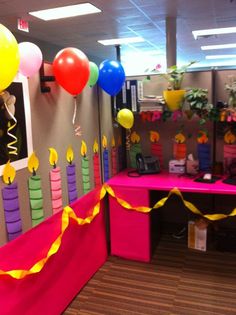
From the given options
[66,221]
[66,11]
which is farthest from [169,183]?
[66,11]

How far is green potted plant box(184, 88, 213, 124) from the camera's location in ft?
8.93

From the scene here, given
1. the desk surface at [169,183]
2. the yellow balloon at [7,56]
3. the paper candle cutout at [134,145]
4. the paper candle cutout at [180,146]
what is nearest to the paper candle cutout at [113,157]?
the desk surface at [169,183]

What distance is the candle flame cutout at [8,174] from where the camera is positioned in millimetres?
1763

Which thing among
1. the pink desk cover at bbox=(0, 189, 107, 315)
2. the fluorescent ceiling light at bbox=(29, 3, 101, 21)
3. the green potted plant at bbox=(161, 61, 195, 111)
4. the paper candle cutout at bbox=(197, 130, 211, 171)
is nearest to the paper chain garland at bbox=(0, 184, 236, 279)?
the pink desk cover at bbox=(0, 189, 107, 315)

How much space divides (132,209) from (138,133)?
2.89 feet

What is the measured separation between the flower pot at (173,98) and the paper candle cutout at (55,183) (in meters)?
1.18

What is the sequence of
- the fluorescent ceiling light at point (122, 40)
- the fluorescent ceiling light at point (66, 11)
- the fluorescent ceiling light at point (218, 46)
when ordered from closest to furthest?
the fluorescent ceiling light at point (66, 11) → the fluorescent ceiling light at point (122, 40) → the fluorescent ceiling light at point (218, 46)

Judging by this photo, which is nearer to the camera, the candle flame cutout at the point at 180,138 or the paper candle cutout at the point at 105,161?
the paper candle cutout at the point at 105,161

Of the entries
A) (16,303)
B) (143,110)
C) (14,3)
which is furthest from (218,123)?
(14,3)

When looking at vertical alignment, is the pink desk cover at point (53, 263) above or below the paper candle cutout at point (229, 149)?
below

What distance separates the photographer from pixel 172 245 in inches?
124

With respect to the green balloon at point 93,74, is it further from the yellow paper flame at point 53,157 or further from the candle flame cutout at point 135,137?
the candle flame cutout at point 135,137

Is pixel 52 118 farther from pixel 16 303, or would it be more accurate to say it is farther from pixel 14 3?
pixel 14 3

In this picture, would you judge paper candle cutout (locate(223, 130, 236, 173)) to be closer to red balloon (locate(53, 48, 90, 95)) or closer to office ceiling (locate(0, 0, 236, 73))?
red balloon (locate(53, 48, 90, 95))
